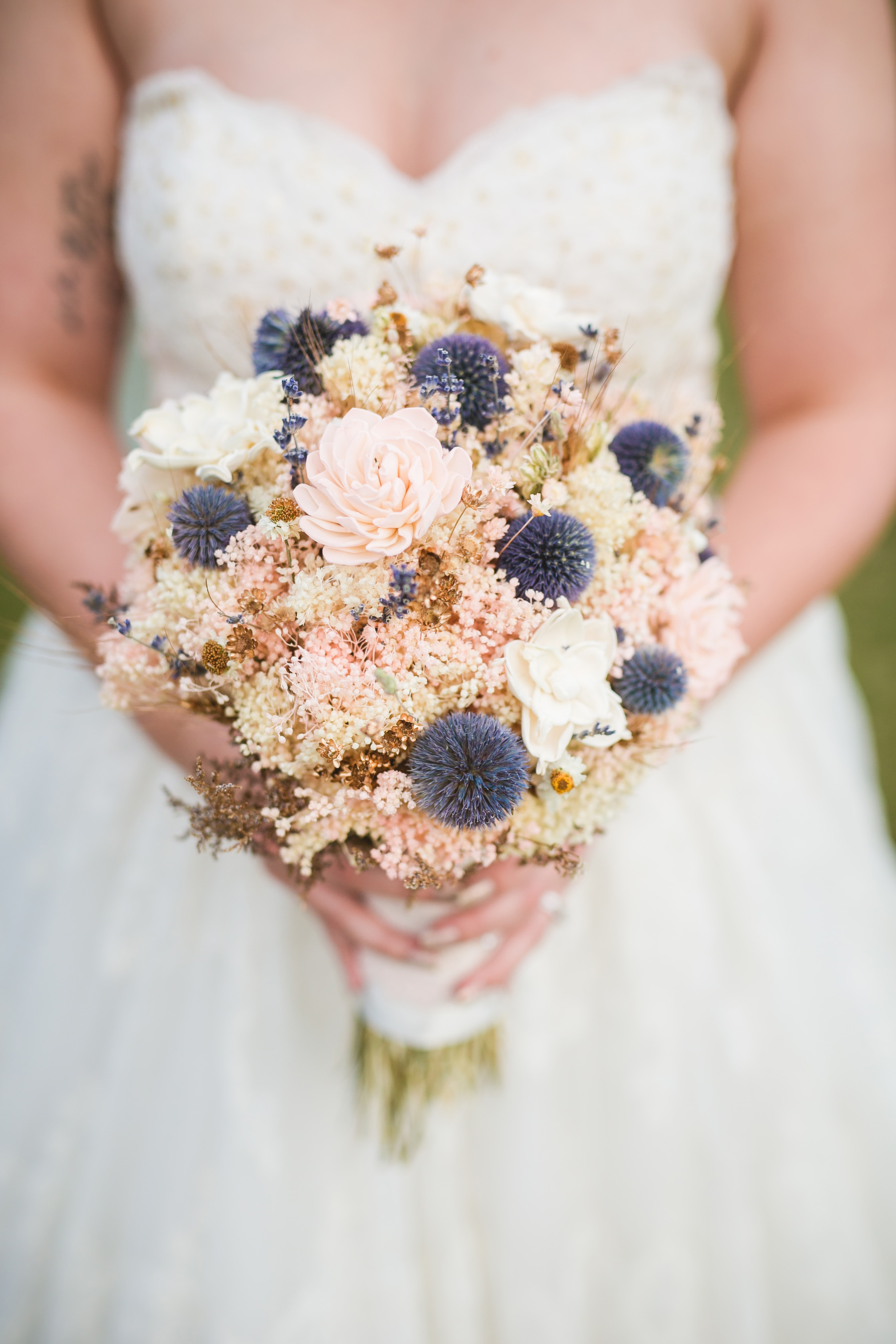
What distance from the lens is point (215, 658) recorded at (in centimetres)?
62

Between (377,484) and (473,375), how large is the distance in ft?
0.66

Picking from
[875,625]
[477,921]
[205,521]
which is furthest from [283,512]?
[875,625]

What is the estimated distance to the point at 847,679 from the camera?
5.69 feet

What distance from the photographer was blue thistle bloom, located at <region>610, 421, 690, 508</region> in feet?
2.43

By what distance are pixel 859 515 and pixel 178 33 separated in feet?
4.52

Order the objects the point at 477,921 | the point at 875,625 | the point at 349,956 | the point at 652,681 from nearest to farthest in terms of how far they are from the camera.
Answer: the point at 652,681 → the point at 477,921 → the point at 349,956 → the point at 875,625

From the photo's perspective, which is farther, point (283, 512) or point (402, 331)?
point (402, 331)

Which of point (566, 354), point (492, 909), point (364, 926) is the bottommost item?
point (364, 926)

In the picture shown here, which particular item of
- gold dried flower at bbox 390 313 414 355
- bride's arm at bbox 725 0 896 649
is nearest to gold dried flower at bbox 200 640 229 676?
gold dried flower at bbox 390 313 414 355

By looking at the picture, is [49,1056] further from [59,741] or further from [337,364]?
[337,364]

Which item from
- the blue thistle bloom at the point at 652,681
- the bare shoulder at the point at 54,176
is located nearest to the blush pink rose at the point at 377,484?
the blue thistle bloom at the point at 652,681

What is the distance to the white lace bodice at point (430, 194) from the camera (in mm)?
1146

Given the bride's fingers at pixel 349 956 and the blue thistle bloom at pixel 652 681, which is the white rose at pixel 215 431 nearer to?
the blue thistle bloom at pixel 652 681

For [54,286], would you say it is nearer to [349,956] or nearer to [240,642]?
[240,642]
